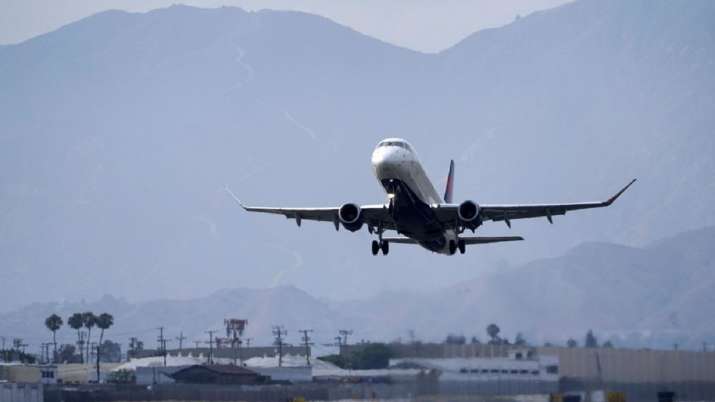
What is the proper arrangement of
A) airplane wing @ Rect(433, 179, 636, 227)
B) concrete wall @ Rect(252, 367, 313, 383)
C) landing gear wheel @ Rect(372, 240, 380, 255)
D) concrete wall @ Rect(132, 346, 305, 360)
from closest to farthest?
airplane wing @ Rect(433, 179, 636, 227) < landing gear wheel @ Rect(372, 240, 380, 255) < concrete wall @ Rect(252, 367, 313, 383) < concrete wall @ Rect(132, 346, 305, 360)

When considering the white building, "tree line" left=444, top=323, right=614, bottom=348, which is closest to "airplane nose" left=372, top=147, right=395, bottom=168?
the white building

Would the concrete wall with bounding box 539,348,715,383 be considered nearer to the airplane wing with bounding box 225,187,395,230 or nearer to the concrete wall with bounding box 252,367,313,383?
the airplane wing with bounding box 225,187,395,230

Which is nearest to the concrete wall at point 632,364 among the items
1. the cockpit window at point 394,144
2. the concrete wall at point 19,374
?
the cockpit window at point 394,144

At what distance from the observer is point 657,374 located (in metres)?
62.2

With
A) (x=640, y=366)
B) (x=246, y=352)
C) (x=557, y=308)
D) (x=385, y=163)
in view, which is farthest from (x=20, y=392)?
(x=246, y=352)

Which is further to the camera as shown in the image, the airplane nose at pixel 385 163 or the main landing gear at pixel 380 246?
the main landing gear at pixel 380 246

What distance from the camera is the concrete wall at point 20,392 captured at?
75688mm

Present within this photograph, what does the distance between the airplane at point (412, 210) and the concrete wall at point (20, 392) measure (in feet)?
62.6

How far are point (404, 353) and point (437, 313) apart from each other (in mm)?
19028

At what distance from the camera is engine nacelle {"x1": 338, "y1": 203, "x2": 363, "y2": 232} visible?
5994 cm

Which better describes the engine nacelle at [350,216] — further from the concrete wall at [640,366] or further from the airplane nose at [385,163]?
the concrete wall at [640,366]

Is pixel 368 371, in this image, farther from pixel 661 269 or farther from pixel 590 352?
pixel 661 269

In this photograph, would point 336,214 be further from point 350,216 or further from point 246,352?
point 246,352

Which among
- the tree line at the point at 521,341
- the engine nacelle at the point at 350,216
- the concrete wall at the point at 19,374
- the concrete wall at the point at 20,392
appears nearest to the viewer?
the engine nacelle at the point at 350,216
